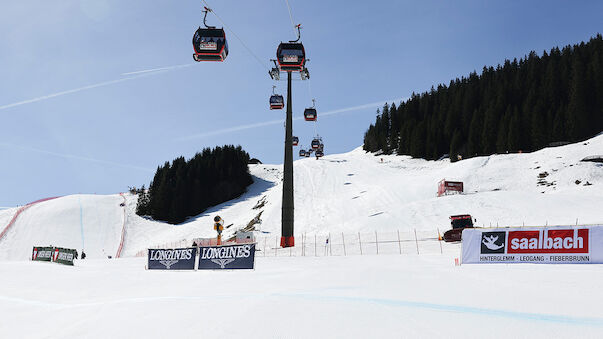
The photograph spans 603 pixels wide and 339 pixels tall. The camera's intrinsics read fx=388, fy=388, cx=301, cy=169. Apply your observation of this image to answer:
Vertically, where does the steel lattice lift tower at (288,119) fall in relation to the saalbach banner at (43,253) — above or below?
above

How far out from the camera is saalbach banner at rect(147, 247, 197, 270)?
23781 mm

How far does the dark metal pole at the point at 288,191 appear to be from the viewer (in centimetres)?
3791

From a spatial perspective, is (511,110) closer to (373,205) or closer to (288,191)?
(373,205)

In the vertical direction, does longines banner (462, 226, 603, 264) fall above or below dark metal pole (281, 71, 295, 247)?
below

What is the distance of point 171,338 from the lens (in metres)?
6.74

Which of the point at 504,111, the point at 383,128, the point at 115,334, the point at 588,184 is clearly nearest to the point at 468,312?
the point at 115,334

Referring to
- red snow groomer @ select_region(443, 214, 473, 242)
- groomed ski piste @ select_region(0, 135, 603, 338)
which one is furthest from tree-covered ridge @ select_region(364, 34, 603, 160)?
red snow groomer @ select_region(443, 214, 473, 242)

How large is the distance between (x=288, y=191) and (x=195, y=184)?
6671 centimetres

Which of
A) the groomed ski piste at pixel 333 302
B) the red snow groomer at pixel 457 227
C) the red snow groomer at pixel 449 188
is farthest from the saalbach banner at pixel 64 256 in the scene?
the red snow groomer at pixel 449 188

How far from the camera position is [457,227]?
102 feet

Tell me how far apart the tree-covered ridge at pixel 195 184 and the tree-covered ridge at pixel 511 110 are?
46.9m

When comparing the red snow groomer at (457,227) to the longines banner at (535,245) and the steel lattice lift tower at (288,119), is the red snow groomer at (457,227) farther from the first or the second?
the steel lattice lift tower at (288,119)

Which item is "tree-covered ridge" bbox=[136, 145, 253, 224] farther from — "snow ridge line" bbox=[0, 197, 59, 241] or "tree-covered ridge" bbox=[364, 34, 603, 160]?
"tree-covered ridge" bbox=[364, 34, 603, 160]

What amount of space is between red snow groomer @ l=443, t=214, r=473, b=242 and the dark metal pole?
1434 cm
